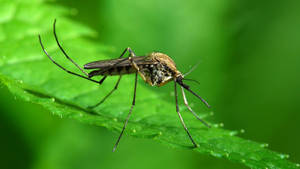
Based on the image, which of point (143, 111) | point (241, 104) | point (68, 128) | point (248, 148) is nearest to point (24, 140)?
point (68, 128)

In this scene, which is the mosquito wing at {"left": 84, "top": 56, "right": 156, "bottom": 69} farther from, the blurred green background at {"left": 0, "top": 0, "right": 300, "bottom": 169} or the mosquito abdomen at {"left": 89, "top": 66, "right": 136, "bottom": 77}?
the blurred green background at {"left": 0, "top": 0, "right": 300, "bottom": 169}

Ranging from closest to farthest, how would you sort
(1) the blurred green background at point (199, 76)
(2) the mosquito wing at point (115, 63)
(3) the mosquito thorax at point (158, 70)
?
(2) the mosquito wing at point (115, 63)
(3) the mosquito thorax at point (158, 70)
(1) the blurred green background at point (199, 76)

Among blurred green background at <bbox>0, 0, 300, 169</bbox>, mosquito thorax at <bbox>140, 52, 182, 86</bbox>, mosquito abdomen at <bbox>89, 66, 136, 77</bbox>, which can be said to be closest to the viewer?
mosquito abdomen at <bbox>89, 66, 136, 77</bbox>

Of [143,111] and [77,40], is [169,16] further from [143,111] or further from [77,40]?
[143,111]

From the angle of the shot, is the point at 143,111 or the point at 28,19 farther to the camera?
the point at 28,19

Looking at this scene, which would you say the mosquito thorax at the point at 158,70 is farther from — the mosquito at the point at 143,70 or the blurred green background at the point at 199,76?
the blurred green background at the point at 199,76

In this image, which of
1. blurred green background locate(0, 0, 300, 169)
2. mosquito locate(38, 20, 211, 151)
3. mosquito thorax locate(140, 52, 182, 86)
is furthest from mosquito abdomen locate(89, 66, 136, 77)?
blurred green background locate(0, 0, 300, 169)

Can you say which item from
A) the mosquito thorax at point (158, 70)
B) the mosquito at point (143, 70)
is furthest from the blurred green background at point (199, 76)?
the mosquito thorax at point (158, 70)

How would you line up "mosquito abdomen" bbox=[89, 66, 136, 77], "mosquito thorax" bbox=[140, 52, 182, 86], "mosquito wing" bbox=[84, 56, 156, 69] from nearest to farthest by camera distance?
1. "mosquito wing" bbox=[84, 56, 156, 69]
2. "mosquito abdomen" bbox=[89, 66, 136, 77]
3. "mosquito thorax" bbox=[140, 52, 182, 86]
